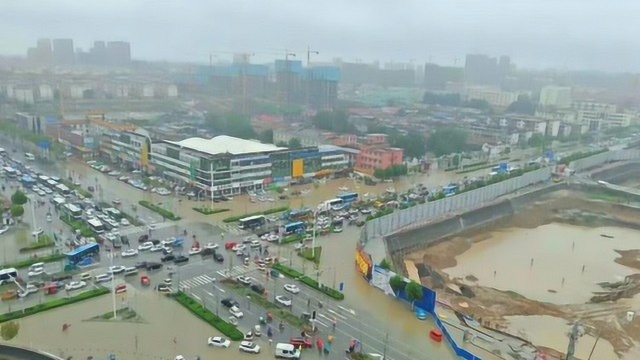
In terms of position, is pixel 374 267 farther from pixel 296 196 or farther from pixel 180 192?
pixel 180 192

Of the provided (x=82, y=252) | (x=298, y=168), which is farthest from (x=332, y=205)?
(x=82, y=252)

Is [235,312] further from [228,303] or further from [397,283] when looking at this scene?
[397,283]

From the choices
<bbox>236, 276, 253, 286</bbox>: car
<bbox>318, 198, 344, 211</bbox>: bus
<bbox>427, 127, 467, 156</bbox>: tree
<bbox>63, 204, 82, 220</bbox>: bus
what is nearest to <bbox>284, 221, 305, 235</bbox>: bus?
<bbox>318, 198, 344, 211</bbox>: bus

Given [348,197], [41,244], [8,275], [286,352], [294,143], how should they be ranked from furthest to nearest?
[294,143]
[348,197]
[41,244]
[8,275]
[286,352]

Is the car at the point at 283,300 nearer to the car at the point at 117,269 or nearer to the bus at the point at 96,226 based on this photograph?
the car at the point at 117,269

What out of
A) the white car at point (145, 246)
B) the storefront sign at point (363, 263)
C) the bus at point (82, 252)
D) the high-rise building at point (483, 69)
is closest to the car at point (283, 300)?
the storefront sign at point (363, 263)
